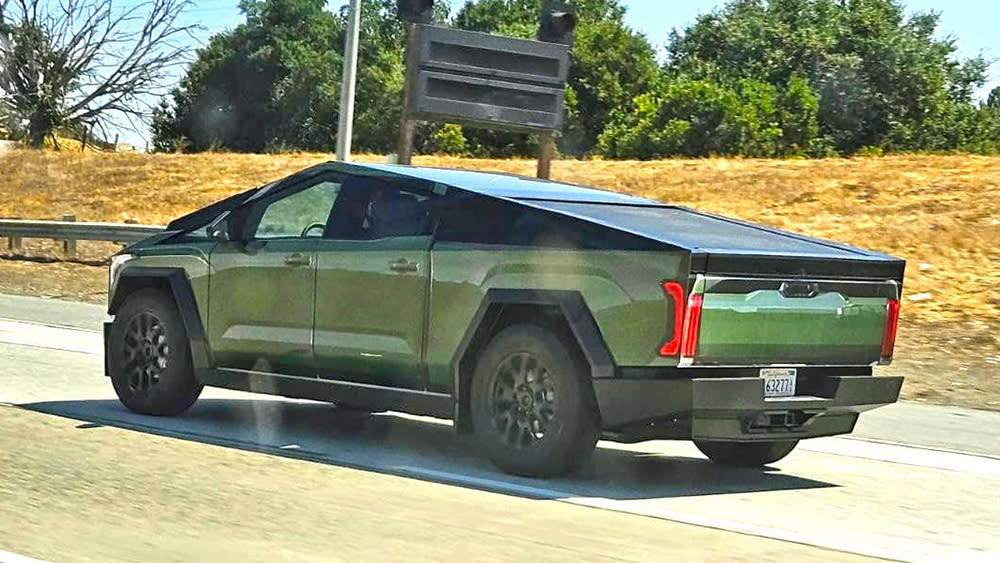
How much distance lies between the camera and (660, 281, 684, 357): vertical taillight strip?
25.5 ft

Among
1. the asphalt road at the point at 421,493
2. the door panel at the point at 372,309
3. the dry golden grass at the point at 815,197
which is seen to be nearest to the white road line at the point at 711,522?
the asphalt road at the point at 421,493

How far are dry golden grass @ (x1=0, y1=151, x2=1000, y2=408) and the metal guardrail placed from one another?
5.86 metres

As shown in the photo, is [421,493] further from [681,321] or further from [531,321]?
[681,321]

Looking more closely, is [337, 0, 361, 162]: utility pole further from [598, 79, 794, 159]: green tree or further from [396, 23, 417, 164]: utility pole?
[598, 79, 794, 159]: green tree

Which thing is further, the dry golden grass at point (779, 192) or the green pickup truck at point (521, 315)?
the dry golden grass at point (779, 192)

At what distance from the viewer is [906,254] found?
73.3 ft

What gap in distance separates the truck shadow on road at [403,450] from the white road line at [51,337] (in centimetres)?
354

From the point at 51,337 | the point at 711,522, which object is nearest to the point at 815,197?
the point at 51,337

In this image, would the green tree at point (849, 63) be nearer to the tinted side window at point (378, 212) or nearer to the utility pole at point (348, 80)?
the utility pole at point (348, 80)

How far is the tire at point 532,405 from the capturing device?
812 centimetres

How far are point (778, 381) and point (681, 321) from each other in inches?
29.9

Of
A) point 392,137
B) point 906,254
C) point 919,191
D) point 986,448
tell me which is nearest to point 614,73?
point 392,137

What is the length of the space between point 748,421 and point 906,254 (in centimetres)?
1486

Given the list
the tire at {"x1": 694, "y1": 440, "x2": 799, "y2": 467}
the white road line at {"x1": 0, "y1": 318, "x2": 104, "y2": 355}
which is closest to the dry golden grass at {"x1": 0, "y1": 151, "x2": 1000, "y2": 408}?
the tire at {"x1": 694, "y1": 440, "x2": 799, "y2": 467}
